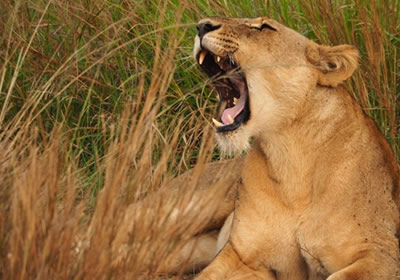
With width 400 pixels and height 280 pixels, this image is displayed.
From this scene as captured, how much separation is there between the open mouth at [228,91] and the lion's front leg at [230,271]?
546 mm

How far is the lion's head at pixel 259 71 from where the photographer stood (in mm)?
3941

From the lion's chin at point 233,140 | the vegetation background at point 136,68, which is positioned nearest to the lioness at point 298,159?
the lion's chin at point 233,140

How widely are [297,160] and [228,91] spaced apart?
0.38 m

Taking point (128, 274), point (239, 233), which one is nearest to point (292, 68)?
point (239, 233)

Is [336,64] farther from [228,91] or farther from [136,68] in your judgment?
[136,68]

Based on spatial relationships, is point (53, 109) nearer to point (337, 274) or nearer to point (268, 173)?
point (268, 173)

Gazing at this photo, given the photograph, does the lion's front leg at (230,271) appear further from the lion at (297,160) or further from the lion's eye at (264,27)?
the lion's eye at (264,27)

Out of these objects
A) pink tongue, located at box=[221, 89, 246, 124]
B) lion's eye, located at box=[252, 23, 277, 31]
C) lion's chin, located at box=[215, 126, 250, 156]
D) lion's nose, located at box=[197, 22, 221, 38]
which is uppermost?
lion's nose, located at box=[197, 22, 221, 38]

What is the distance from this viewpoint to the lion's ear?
13.1ft

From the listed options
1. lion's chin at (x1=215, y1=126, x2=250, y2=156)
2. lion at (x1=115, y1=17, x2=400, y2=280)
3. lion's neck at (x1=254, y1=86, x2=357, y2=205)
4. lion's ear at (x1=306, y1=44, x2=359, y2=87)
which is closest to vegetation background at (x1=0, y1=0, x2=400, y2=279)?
lion's chin at (x1=215, y1=126, x2=250, y2=156)

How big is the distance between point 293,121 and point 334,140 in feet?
0.58

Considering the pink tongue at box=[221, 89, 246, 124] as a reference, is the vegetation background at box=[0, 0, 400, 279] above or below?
below

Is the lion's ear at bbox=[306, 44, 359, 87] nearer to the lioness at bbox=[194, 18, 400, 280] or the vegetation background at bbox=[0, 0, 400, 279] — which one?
the lioness at bbox=[194, 18, 400, 280]

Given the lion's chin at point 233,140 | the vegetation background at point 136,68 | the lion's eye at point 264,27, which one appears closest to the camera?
the lion's chin at point 233,140
